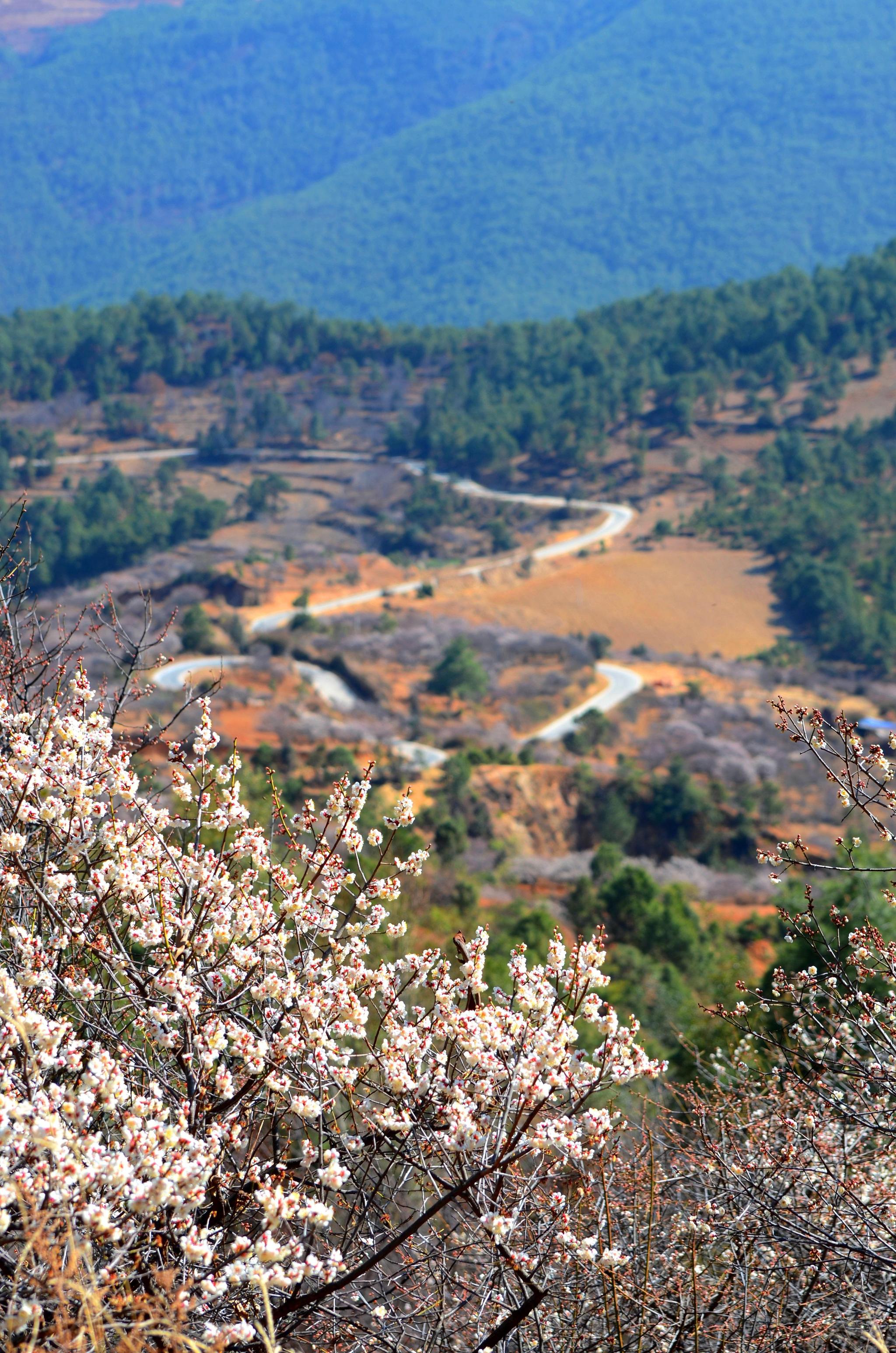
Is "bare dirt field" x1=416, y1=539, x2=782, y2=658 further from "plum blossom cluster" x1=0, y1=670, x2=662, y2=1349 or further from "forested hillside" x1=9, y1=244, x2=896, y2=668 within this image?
"plum blossom cluster" x1=0, y1=670, x2=662, y2=1349

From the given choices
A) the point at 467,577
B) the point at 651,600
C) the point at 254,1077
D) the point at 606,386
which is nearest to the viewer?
the point at 254,1077

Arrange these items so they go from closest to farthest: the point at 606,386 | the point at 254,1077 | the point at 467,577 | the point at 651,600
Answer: the point at 254,1077 < the point at 651,600 < the point at 467,577 < the point at 606,386

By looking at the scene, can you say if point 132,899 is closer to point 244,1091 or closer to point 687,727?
point 244,1091

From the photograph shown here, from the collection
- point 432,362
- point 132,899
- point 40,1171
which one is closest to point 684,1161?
point 132,899

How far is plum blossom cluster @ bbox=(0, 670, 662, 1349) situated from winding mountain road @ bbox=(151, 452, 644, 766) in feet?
71.0

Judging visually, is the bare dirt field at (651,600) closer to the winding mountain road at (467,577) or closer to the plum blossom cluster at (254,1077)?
the winding mountain road at (467,577)

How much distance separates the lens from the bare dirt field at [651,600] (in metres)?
57.5

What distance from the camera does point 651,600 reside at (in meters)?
60.8

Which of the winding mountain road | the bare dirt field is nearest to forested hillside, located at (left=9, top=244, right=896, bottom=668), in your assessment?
the bare dirt field

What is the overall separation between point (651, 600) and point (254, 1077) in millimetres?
57843

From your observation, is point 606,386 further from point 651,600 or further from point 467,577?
point 651,600

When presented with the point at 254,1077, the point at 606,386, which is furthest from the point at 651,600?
the point at 254,1077

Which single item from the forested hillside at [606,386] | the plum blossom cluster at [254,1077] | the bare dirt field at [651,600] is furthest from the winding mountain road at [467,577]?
the plum blossom cluster at [254,1077]

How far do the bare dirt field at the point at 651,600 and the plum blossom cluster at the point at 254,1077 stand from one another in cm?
5142
